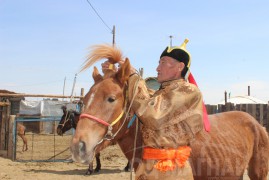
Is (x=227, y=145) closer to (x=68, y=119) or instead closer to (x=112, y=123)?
(x=112, y=123)

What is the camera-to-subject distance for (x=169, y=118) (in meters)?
2.33

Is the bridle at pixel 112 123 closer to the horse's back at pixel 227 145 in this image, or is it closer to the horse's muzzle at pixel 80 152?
the horse's muzzle at pixel 80 152

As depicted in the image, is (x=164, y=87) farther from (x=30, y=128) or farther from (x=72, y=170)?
(x=30, y=128)

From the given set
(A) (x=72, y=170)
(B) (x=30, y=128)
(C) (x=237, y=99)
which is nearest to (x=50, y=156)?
(A) (x=72, y=170)

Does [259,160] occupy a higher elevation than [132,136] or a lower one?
lower

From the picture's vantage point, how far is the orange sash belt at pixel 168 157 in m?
2.30

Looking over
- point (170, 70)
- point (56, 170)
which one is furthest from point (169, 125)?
point (56, 170)

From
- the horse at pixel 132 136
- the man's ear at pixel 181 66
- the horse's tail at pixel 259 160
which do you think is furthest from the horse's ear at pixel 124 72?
the horse's tail at pixel 259 160

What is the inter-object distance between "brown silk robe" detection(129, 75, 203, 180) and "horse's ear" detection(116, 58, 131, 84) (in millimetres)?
247

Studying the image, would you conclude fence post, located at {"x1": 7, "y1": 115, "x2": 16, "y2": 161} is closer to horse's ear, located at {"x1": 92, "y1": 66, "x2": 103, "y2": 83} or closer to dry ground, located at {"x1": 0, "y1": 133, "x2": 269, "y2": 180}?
dry ground, located at {"x1": 0, "y1": 133, "x2": 269, "y2": 180}

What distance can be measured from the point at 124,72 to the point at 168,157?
80 centimetres

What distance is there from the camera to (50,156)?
11602mm

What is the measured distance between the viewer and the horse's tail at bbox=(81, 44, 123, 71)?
115 inches

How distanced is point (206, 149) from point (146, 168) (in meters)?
1.07
